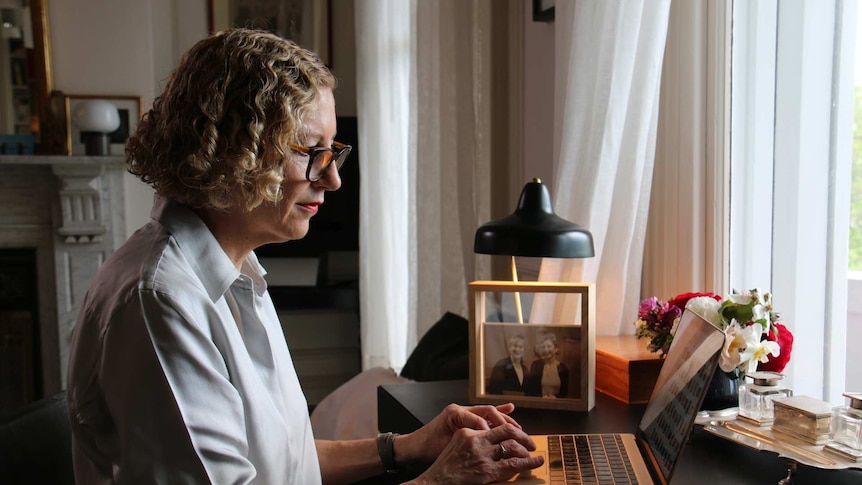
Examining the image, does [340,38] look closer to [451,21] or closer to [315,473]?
[451,21]

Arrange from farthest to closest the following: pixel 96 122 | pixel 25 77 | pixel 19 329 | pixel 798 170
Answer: pixel 19 329 → pixel 25 77 → pixel 96 122 → pixel 798 170

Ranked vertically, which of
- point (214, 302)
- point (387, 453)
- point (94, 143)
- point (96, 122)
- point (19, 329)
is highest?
point (96, 122)

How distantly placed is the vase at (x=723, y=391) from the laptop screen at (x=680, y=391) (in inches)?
4.6

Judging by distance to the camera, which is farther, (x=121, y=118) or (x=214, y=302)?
(x=121, y=118)

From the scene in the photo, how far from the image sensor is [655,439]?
100cm

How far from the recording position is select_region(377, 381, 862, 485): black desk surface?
3.22 ft

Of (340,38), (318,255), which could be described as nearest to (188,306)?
(318,255)

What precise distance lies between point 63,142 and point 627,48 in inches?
129

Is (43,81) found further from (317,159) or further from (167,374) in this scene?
(167,374)

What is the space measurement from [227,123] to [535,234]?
0.63 metres

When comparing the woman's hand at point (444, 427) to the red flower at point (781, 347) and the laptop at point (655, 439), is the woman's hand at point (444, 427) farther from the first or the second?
the red flower at point (781, 347)

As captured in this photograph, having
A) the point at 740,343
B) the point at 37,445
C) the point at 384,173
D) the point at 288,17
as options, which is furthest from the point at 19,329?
the point at 740,343

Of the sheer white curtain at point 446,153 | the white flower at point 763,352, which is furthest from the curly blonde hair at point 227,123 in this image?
the sheer white curtain at point 446,153

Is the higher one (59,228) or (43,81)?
(43,81)
